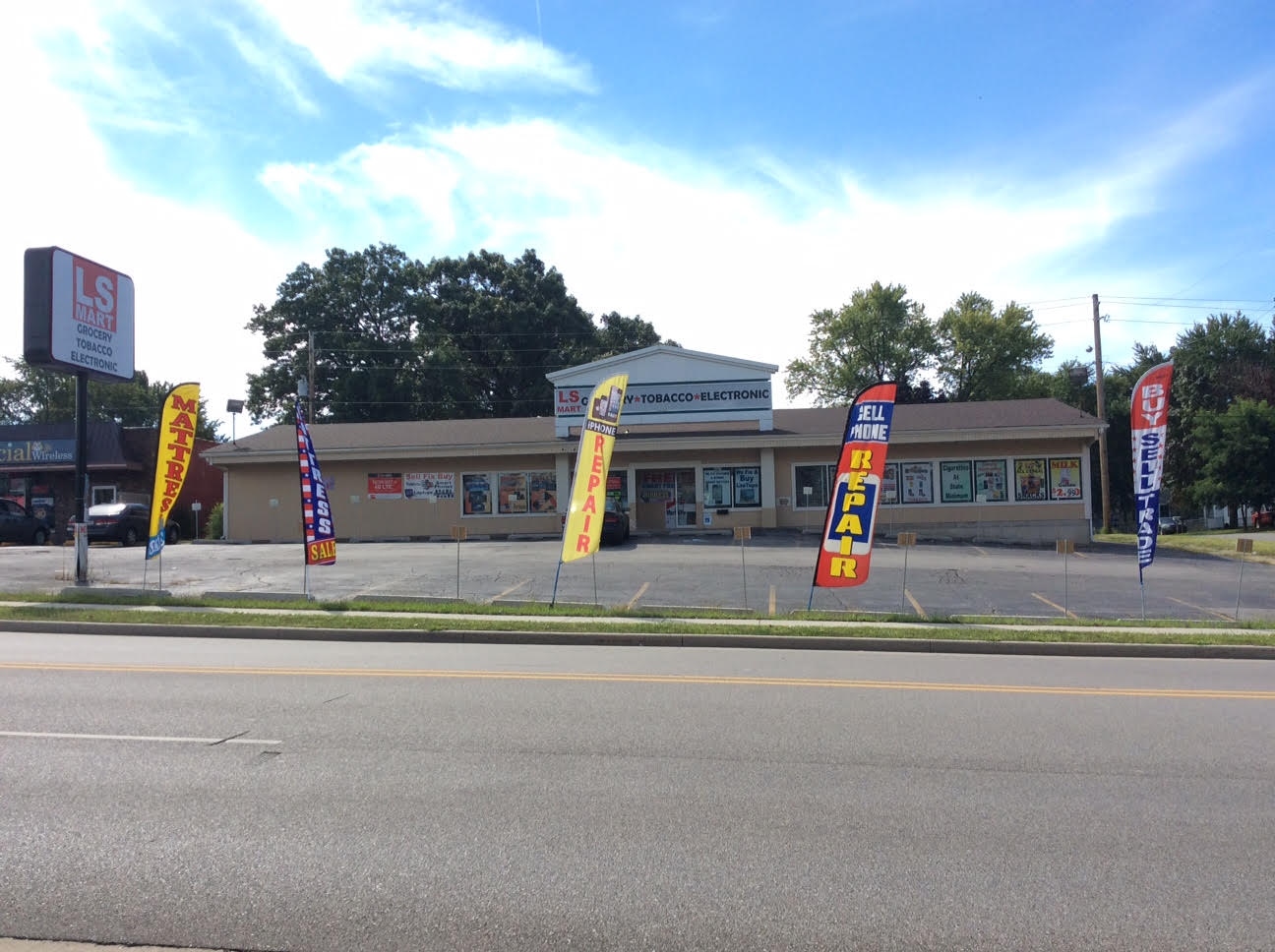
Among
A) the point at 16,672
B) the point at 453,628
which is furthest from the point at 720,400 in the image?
the point at 16,672

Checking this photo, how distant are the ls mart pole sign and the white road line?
534 inches

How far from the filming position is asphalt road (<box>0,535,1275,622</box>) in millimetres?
17703

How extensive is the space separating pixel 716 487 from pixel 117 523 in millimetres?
20403

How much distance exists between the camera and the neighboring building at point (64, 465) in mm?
38156

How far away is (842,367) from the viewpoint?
67250 mm

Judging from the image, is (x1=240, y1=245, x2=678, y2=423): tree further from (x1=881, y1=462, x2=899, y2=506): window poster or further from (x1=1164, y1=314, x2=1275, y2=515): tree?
(x1=1164, y1=314, x2=1275, y2=515): tree

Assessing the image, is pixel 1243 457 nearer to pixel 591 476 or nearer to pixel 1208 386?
pixel 1208 386

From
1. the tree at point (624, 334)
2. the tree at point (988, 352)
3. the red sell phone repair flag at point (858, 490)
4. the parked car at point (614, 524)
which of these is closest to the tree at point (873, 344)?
the tree at point (988, 352)

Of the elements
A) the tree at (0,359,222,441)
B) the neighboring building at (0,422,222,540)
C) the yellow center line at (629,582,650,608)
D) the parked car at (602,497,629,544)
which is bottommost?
the yellow center line at (629,582,650,608)

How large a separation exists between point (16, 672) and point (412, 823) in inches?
293

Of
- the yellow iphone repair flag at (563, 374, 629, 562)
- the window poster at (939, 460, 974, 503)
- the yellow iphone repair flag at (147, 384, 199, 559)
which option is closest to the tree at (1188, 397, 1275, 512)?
the window poster at (939, 460, 974, 503)

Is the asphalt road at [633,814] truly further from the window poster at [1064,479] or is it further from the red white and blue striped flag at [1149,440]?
the window poster at [1064,479]

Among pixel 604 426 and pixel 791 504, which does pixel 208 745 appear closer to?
pixel 604 426

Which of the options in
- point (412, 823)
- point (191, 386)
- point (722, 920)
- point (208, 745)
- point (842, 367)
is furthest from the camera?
point (842, 367)
